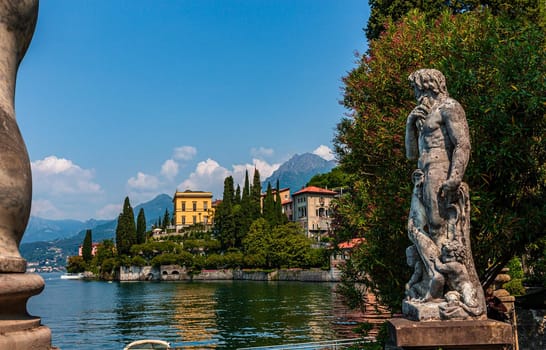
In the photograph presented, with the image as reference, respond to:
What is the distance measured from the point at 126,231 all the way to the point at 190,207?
1423 inches

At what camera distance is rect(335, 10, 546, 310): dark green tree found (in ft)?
28.9

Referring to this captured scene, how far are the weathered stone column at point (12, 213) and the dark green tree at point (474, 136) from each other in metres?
7.65

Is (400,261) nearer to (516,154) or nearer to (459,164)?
(516,154)

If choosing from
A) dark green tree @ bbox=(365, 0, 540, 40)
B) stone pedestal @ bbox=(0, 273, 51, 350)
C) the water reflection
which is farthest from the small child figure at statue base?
the water reflection

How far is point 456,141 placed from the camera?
5.61 metres

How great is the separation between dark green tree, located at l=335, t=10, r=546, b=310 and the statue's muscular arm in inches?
127

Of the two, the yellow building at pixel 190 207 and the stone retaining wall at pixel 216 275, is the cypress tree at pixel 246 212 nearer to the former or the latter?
the stone retaining wall at pixel 216 275

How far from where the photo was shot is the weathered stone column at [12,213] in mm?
2115

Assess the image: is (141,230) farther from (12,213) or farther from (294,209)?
(12,213)

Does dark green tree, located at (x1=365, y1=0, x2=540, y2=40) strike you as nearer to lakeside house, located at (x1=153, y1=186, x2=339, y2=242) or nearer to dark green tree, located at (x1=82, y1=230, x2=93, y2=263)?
lakeside house, located at (x1=153, y1=186, x2=339, y2=242)

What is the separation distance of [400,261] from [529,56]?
452cm

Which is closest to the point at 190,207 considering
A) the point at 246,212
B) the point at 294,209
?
the point at 294,209

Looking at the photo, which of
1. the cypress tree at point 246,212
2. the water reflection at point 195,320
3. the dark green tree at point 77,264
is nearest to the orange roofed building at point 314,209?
the cypress tree at point 246,212

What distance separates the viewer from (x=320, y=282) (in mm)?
77875
